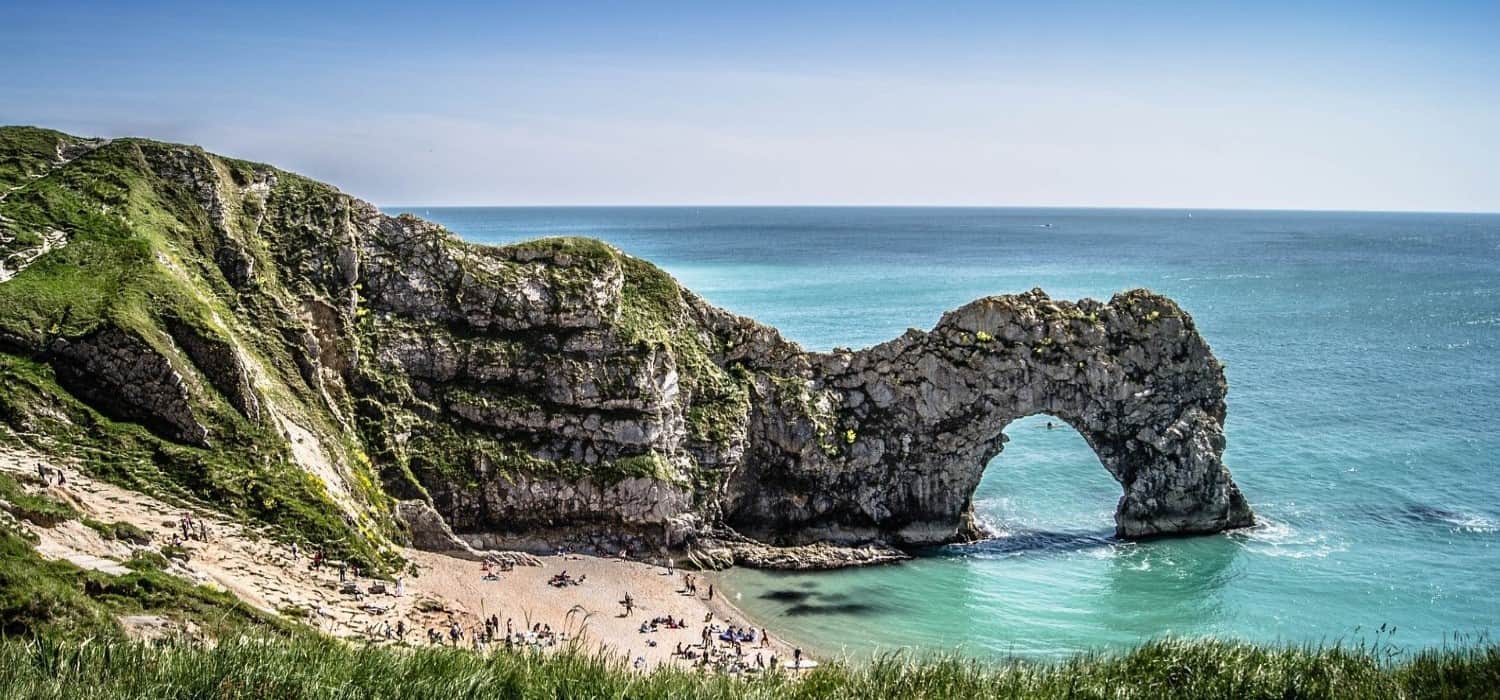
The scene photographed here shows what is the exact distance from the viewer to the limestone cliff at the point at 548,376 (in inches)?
1697

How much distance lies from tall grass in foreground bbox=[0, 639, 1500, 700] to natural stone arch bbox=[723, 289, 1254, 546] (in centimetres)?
2674

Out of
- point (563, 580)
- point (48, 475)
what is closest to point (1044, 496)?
point (563, 580)

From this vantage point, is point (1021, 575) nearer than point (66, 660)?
No

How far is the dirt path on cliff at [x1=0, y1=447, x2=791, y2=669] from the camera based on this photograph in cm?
3219

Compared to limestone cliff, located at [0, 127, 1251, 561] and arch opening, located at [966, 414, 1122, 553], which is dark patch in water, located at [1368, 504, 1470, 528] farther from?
arch opening, located at [966, 414, 1122, 553]

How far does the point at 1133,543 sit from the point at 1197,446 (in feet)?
19.6

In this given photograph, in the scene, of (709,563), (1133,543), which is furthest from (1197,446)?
(709,563)

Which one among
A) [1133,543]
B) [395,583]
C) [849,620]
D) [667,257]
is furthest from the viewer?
[667,257]

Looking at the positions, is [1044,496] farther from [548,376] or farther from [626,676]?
[626,676]

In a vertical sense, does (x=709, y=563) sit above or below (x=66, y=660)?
below

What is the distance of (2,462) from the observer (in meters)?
32.4

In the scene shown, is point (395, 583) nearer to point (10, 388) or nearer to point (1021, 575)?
point (10, 388)

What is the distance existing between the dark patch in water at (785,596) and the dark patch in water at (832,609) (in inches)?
23.8

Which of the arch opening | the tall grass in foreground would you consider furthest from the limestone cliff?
the tall grass in foreground
